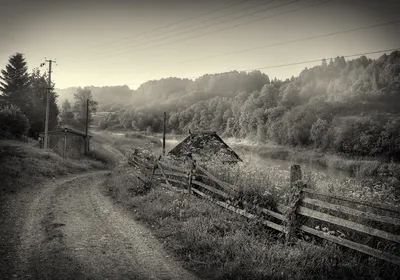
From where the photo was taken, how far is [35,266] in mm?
5430

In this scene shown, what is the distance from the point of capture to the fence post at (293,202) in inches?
242

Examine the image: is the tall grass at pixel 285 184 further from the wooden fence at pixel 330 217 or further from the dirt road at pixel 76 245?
the dirt road at pixel 76 245

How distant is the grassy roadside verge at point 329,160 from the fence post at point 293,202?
33.3m

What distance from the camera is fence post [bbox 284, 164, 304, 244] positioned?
6145mm

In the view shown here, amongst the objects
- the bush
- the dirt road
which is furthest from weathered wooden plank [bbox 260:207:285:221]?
the bush

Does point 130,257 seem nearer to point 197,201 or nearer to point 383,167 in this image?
point 197,201

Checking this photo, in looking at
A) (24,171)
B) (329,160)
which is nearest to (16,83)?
(24,171)

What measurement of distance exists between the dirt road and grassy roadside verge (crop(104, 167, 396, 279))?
49 centimetres

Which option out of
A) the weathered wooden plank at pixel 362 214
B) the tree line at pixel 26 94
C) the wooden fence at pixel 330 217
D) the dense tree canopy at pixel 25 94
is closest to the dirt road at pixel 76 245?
the wooden fence at pixel 330 217

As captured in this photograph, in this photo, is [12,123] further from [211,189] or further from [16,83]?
[211,189]

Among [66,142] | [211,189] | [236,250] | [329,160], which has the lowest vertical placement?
[329,160]

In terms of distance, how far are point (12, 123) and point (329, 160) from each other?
59337 mm

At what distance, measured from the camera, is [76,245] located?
6.59 metres

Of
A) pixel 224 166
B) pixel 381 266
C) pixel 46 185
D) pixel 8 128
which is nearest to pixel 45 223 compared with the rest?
pixel 224 166
